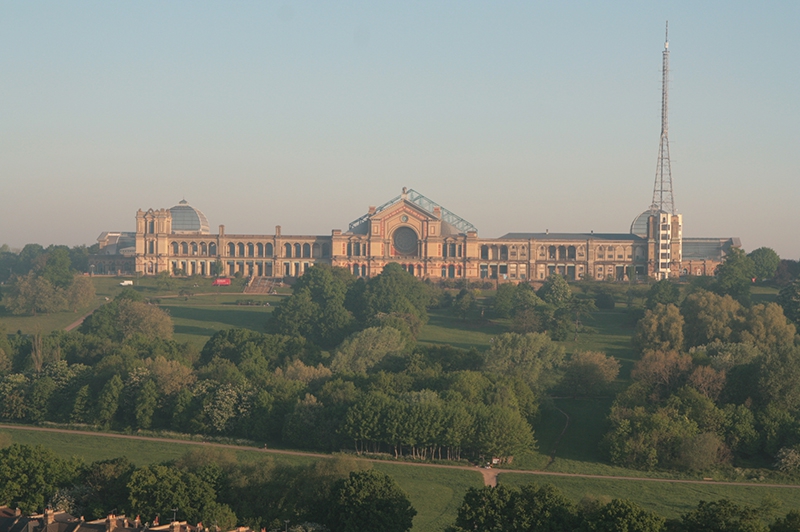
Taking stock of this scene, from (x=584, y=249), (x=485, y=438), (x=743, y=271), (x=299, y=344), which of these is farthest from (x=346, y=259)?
(x=485, y=438)

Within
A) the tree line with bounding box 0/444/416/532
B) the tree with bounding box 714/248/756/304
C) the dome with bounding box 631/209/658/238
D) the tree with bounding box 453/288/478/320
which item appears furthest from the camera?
the dome with bounding box 631/209/658/238

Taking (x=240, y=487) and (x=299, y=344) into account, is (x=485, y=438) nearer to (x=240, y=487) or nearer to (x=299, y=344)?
(x=240, y=487)

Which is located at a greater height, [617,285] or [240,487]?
[617,285]

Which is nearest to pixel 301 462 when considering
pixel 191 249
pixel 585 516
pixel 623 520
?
pixel 585 516

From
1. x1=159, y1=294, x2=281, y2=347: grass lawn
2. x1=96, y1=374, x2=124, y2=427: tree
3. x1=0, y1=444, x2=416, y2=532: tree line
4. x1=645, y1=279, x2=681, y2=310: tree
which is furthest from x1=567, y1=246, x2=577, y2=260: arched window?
x1=0, y1=444, x2=416, y2=532: tree line

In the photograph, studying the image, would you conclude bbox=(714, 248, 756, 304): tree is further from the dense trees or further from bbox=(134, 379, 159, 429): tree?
the dense trees
